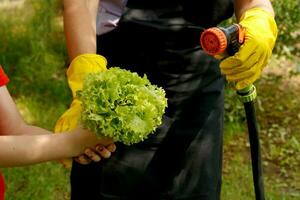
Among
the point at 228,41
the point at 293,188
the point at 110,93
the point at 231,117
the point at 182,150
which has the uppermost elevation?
the point at 228,41

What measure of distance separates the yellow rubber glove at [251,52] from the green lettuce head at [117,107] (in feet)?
1.39

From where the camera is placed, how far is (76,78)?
1.83 m

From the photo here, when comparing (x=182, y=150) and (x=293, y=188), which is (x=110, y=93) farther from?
(x=293, y=188)

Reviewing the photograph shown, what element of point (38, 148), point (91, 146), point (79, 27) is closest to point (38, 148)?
point (38, 148)

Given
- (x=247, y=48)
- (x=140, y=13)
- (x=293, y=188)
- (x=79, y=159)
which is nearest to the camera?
(x=79, y=159)

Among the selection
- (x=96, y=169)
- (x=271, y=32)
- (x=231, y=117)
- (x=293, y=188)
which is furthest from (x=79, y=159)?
(x=231, y=117)

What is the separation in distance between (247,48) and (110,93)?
56cm

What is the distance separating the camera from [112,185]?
6.96 feet

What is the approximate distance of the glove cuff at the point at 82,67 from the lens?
1776mm

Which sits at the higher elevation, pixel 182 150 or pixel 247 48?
pixel 247 48

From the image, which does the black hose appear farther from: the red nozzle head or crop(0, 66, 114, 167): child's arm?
crop(0, 66, 114, 167): child's arm

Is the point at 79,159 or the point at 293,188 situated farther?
the point at 293,188

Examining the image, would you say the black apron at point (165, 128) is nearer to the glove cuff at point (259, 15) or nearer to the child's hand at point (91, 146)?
the glove cuff at point (259, 15)

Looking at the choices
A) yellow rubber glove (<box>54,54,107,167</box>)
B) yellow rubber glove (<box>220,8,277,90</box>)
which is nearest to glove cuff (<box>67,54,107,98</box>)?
yellow rubber glove (<box>54,54,107,167</box>)
